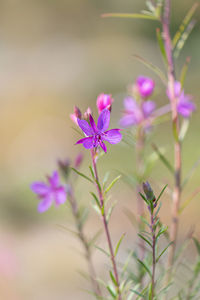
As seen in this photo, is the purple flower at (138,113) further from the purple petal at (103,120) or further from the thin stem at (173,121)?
the purple petal at (103,120)

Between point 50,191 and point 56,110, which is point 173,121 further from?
point 56,110

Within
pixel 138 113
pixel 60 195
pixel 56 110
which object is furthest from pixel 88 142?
pixel 56 110

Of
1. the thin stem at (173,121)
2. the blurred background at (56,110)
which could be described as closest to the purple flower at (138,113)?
the thin stem at (173,121)

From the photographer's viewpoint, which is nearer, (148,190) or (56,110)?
(148,190)

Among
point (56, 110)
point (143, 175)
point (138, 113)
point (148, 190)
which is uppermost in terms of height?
point (56, 110)

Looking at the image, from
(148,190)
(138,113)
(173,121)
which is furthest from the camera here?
(138,113)

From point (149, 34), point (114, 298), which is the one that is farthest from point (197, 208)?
point (149, 34)
